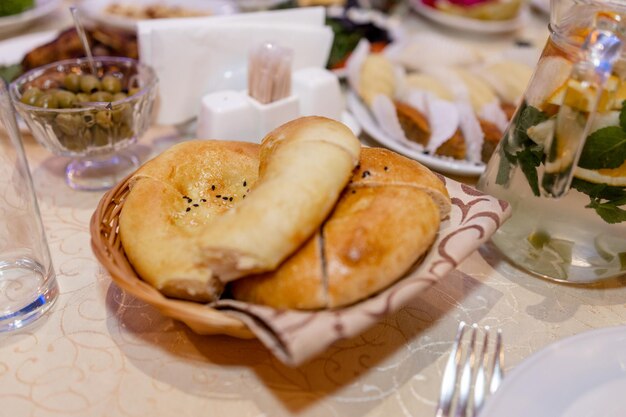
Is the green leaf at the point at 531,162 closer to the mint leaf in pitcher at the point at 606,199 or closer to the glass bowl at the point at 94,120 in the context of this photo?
the mint leaf in pitcher at the point at 606,199

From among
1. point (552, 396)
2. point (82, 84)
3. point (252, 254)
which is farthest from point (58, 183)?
point (552, 396)

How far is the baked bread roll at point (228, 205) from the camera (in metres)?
0.82

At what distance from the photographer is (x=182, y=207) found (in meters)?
1.03

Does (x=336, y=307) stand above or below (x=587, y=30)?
below

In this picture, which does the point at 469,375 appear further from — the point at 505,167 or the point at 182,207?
the point at 182,207

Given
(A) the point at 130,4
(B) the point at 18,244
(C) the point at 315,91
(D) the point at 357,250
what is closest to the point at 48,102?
(B) the point at 18,244

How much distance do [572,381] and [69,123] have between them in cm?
120

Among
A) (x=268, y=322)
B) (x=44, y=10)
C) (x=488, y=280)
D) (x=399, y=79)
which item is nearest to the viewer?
(x=268, y=322)

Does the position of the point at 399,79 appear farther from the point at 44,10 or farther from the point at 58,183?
the point at 44,10

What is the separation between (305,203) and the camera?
0.84 m

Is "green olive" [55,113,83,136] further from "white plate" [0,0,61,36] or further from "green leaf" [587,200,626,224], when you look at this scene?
"white plate" [0,0,61,36]

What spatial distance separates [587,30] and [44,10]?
7.45 ft

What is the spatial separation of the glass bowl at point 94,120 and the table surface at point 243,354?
0.91ft

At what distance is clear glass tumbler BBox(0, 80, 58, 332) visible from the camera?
1.00m
